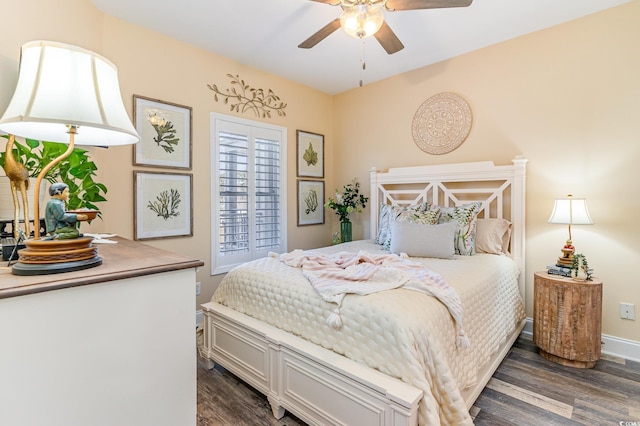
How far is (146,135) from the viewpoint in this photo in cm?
275

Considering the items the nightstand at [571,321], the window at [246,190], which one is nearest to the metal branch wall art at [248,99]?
the window at [246,190]

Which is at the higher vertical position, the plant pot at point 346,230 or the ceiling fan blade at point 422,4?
the ceiling fan blade at point 422,4

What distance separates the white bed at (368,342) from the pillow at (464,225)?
0.38 feet

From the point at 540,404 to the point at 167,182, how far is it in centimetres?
334

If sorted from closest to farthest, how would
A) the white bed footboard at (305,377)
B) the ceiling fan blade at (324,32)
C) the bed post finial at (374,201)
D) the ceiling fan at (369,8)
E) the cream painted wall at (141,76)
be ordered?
the white bed footboard at (305,377)
the ceiling fan at (369,8)
the cream painted wall at (141,76)
the ceiling fan blade at (324,32)
the bed post finial at (374,201)

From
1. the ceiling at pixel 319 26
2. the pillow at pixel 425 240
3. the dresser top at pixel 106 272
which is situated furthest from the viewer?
the pillow at pixel 425 240

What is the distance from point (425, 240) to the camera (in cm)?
257

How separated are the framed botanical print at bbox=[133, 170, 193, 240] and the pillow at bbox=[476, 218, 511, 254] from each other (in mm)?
2809

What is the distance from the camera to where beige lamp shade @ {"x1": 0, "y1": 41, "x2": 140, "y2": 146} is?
2.56 ft

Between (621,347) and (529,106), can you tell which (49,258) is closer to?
(529,106)

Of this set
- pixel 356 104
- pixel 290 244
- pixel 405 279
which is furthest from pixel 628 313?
pixel 356 104

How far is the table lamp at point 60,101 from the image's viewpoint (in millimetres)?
784

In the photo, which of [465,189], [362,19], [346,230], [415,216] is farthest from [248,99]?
[465,189]

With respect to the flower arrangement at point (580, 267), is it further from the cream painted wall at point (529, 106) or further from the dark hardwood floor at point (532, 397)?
the dark hardwood floor at point (532, 397)
